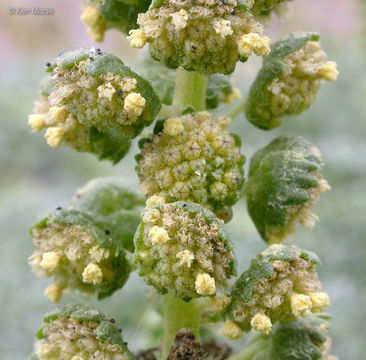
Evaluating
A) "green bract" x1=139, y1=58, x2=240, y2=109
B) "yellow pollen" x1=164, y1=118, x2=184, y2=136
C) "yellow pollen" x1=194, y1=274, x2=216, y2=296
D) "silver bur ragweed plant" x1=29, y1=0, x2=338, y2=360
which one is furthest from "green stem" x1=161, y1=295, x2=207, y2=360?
"green bract" x1=139, y1=58, x2=240, y2=109

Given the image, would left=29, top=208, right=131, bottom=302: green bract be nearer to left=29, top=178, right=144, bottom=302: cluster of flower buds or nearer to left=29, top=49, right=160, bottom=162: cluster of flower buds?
left=29, top=178, right=144, bottom=302: cluster of flower buds

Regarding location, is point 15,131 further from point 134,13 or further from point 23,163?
point 134,13

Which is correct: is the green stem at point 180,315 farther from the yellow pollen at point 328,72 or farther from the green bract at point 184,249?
the yellow pollen at point 328,72

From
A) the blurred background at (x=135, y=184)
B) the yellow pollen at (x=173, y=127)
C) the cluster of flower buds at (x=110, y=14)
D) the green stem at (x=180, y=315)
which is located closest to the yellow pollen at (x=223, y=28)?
the yellow pollen at (x=173, y=127)

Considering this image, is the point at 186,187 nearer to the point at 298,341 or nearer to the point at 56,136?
the point at 56,136

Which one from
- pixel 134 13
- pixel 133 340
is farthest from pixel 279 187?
pixel 133 340
